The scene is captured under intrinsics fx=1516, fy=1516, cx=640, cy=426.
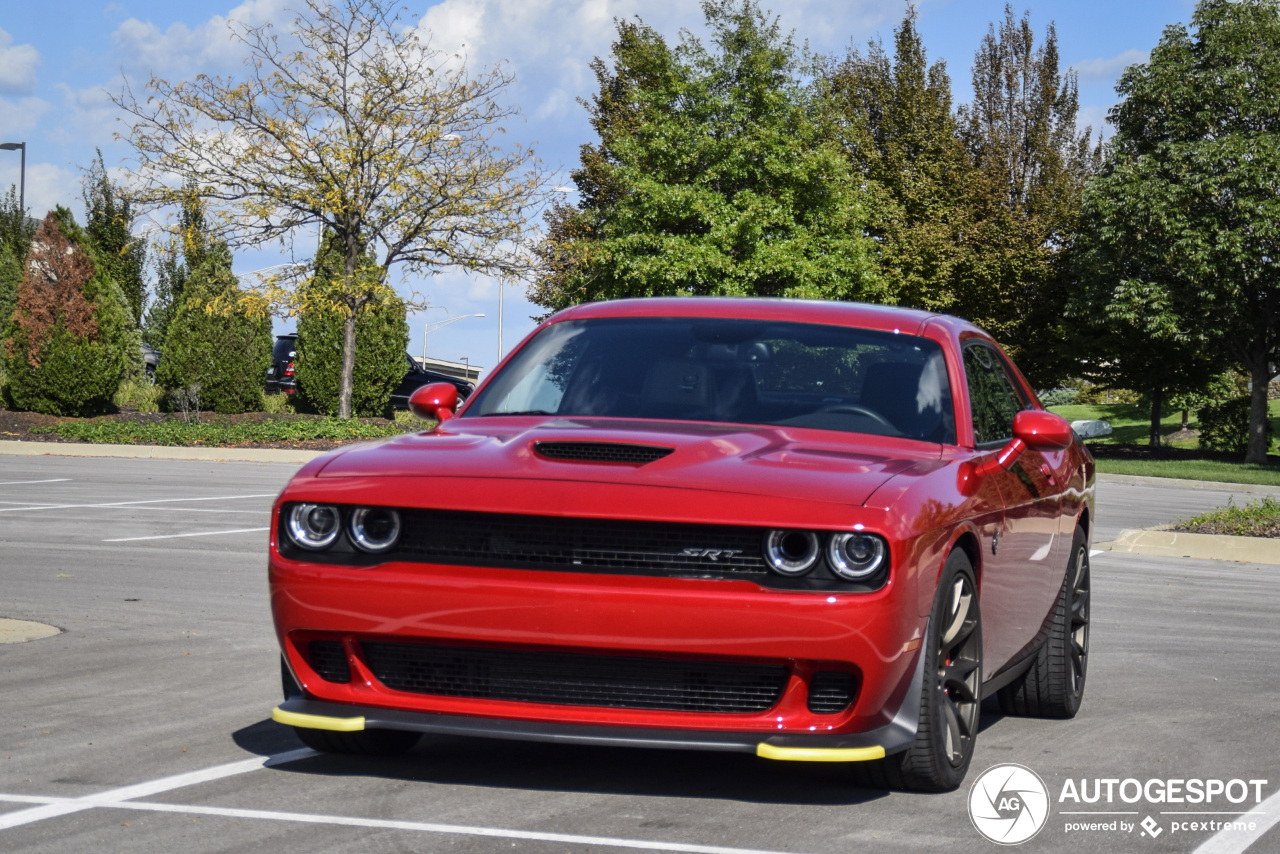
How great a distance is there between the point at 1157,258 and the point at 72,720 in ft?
125

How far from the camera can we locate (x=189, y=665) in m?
7.14

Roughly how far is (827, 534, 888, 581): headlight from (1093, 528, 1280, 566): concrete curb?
11.4 meters

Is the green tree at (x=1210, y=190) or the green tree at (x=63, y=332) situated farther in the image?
the green tree at (x=1210, y=190)

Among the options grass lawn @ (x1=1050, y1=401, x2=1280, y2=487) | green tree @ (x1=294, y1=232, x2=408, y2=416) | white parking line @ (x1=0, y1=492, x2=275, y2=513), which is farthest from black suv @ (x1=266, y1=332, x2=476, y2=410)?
white parking line @ (x1=0, y1=492, x2=275, y2=513)

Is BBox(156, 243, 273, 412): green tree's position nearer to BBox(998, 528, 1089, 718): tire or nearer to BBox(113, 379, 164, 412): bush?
BBox(113, 379, 164, 412): bush

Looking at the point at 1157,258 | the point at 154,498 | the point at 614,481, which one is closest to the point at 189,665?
the point at 614,481

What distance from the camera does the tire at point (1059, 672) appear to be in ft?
20.6

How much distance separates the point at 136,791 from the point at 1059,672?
367 cm

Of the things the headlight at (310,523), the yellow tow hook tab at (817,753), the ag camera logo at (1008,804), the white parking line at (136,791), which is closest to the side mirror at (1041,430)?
the ag camera logo at (1008,804)

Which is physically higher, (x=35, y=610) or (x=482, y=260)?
(x=482, y=260)

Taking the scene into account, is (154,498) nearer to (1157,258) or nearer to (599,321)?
(599,321)

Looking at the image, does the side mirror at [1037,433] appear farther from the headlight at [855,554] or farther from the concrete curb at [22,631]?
the concrete curb at [22,631]

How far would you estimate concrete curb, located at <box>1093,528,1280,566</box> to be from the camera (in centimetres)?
1462

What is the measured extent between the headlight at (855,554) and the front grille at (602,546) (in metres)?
0.20
